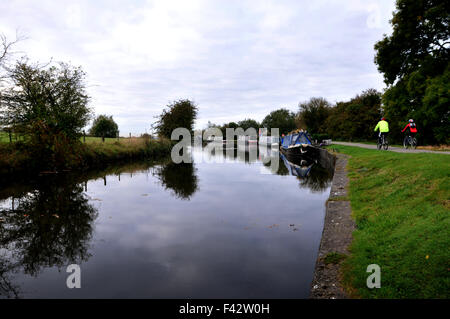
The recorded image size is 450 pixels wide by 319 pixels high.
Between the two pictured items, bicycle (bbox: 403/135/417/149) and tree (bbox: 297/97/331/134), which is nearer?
bicycle (bbox: 403/135/417/149)

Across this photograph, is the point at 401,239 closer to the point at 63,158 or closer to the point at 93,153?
the point at 63,158

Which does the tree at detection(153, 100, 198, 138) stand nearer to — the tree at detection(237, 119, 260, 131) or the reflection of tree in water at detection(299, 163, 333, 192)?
the reflection of tree in water at detection(299, 163, 333, 192)

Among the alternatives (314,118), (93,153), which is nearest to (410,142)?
(93,153)

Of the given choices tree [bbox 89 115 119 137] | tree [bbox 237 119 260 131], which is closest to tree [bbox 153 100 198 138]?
tree [bbox 89 115 119 137]

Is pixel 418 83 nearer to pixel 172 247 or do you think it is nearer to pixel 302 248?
pixel 302 248

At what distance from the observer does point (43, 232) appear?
621cm

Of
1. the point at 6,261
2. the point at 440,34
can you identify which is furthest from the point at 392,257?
the point at 440,34

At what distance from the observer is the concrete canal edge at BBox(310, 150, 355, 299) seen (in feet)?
11.4

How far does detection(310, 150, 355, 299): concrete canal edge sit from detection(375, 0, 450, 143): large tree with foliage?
48.9 feet

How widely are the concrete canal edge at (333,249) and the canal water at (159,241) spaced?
0.32m

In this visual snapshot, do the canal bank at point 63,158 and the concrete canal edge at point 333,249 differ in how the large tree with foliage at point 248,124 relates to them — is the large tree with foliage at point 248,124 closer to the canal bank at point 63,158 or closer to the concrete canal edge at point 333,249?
the canal bank at point 63,158

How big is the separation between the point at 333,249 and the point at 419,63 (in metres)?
22.0

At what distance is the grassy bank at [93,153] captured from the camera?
13.2 meters

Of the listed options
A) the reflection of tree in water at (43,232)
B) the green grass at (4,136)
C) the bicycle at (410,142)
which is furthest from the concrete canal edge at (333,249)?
the green grass at (4,136)
